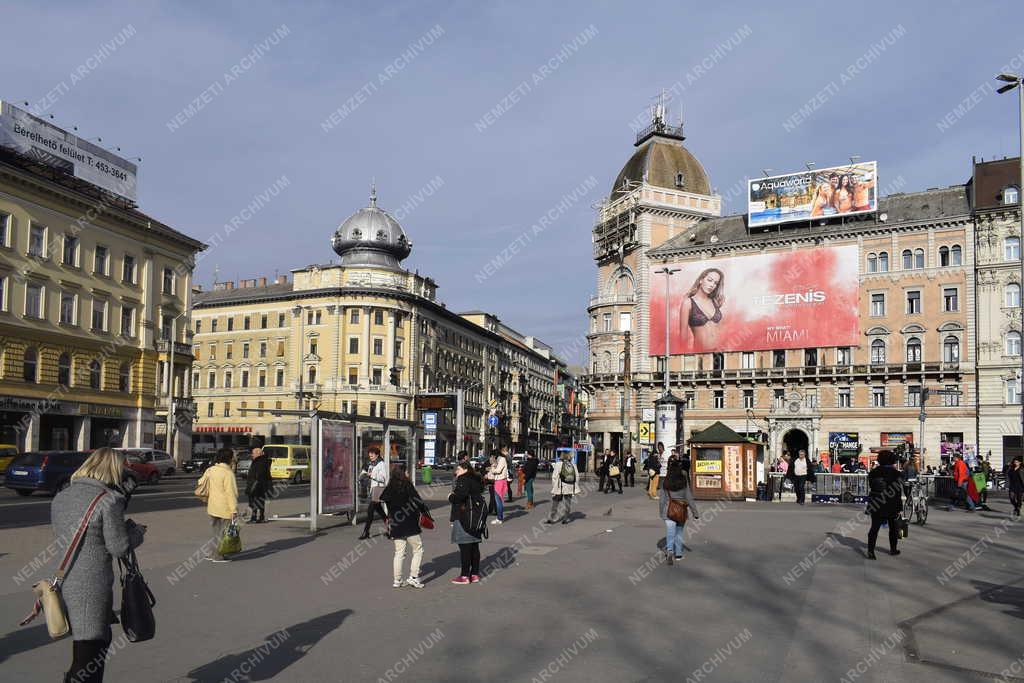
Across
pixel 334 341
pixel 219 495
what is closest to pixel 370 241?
pixel 334 341

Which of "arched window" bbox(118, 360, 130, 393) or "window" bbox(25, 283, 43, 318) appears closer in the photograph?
"window" bbox(25, 283, 43, 318)

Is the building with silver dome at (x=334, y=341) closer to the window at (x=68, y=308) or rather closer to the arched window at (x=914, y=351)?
the window at (x=68, y=308)

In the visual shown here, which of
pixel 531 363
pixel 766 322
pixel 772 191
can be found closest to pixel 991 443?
pixel 766 322

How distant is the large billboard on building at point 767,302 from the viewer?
220ft

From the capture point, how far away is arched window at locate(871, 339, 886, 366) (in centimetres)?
6706

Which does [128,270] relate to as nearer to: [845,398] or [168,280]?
[168,280]

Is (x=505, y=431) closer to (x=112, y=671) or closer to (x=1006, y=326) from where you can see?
(x=1006, y=326)

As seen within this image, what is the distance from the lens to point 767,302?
69.1 m

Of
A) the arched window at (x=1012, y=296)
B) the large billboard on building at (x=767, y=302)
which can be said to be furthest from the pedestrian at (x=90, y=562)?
the arched window at (x=1012, y=296)

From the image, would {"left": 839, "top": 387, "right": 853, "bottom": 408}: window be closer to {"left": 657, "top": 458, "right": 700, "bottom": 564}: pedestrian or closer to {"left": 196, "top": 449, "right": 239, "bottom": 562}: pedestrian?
{"left": 657, "top": 458, "right": 700, "bottom": 564}: pedestrian

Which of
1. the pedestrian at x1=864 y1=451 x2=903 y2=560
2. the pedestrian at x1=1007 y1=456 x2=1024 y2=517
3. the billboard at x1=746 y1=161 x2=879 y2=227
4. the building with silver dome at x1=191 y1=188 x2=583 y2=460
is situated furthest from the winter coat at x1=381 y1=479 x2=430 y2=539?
the building with silver dome at x1=191 y1=188 x2=583 y2=460

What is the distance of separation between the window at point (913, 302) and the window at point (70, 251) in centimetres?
5426

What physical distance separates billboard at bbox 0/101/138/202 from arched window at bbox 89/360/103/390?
1039cm

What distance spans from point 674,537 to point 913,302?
58214mm
